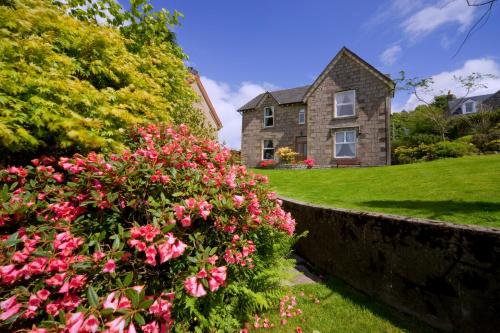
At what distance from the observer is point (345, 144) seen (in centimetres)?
1881

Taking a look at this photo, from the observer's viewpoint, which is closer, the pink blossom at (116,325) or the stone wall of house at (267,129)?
the pink blossom at (116,325)

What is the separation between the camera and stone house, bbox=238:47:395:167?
57.0 feet

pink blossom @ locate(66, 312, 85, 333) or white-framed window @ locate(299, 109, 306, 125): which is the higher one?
white-framed window @ locate(299, 109, 306, 125)

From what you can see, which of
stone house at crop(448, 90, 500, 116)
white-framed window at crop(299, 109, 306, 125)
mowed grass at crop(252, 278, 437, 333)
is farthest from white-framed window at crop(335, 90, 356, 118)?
stone house at crop(448, 90, 500, 116)

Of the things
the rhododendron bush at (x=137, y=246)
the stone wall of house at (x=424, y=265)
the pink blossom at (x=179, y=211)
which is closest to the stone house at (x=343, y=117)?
the stone wall of house at (x=424, y=265)

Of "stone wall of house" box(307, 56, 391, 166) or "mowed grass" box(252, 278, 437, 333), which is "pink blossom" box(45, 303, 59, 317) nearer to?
"mowed grass" box(252, 278, 437, 333)

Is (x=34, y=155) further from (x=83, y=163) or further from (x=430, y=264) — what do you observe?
(x=430, y=264)

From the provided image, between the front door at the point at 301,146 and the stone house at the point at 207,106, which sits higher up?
the stone house at the point at 207,106

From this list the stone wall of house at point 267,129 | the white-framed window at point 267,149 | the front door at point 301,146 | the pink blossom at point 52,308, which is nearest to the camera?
the pink blossom at point 52,308

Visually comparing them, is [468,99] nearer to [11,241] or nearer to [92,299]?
[92,299]

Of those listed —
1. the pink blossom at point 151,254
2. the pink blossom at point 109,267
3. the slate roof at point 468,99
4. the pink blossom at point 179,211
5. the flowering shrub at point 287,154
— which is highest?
the slate roof at point 468,99

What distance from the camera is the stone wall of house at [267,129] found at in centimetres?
2267

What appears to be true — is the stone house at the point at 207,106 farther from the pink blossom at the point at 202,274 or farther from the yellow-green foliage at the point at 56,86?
the pink blossom at the point at 202,274

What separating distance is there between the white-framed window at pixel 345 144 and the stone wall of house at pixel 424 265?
1570 centimetres
